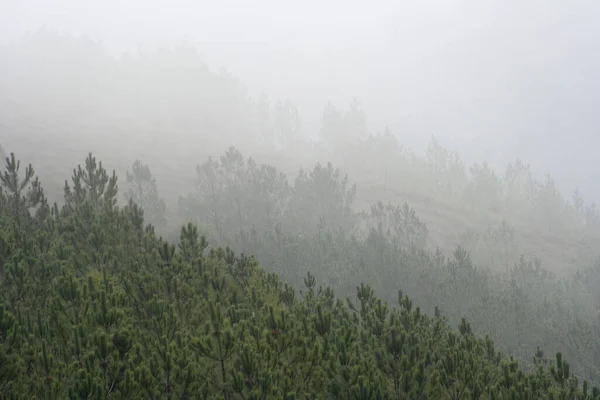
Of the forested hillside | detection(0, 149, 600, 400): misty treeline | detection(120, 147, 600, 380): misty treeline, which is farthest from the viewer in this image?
detection(120, 147, 600, 380): misty treeline

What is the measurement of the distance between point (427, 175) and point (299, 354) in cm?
8246

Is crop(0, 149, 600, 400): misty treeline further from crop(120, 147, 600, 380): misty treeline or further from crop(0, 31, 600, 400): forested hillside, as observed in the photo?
crop(120, 147, 600, 380): misty treeline

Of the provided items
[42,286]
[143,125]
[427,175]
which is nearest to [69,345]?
[42,286]

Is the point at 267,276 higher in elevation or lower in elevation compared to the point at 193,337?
higher

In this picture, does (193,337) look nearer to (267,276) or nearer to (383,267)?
(267,276)

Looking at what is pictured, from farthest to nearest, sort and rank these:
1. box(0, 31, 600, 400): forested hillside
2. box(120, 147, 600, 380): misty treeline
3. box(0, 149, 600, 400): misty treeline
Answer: box(120, 147, 600, 380): misty treeline → box(0, 31, 600, 400): forested hillside → box(0, 149, 600, 400): misty treeline

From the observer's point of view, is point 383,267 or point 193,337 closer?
point 193,337

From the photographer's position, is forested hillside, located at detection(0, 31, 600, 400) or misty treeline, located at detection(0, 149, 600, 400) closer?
misty treeline, located at detection(0, 149, 600, 400)

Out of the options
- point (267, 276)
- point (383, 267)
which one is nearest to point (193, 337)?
point (267, 276)

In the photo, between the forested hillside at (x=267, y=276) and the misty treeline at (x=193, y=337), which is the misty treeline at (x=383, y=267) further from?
the misty treeline at (x=193, y=337)

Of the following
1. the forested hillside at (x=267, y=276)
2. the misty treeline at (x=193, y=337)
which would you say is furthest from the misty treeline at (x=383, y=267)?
the misty treeline at (x=193, y=337)

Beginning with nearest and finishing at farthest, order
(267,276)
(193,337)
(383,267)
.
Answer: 1. (193,337)
2. (267,276)
3. (383,267)

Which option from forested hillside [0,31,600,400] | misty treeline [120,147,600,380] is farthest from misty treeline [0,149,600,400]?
misty treeline [120,147,600,380]

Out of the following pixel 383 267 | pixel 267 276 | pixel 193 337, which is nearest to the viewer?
pixel 193 337
